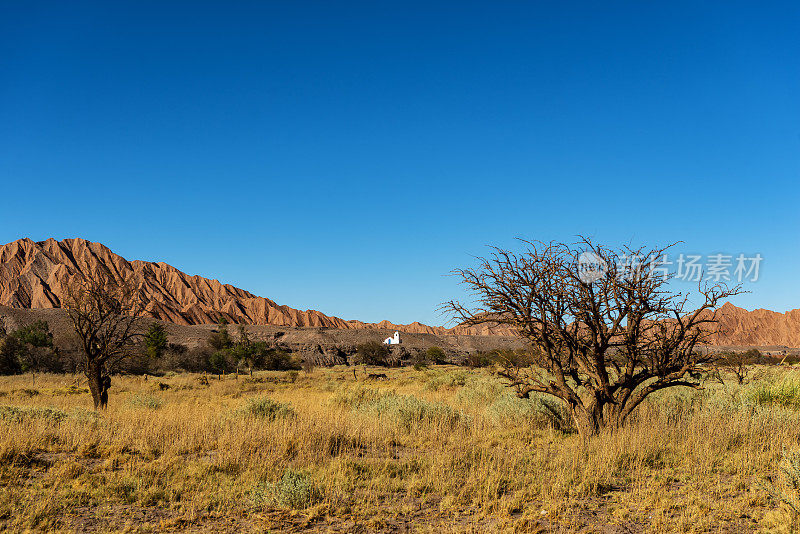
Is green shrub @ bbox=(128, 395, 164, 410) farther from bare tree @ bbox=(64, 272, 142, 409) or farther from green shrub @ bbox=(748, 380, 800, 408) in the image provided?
green shrub @ bbox=(748, 380, 800, 408)

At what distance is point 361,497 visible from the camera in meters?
6.89

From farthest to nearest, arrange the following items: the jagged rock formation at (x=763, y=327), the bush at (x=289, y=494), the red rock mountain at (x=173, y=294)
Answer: the jagged rock formation at (x=763, y=327)
the red rock mountain at (x=173, y=294)
the bush at (x=289, y=494)

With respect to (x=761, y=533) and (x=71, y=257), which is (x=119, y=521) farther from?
(x=71, y=257)

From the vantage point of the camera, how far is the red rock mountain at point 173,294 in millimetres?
125500

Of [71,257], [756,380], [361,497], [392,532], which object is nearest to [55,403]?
[361,497]

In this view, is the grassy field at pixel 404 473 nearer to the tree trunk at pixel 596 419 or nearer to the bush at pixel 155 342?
the tree trunk at pixel 596 419

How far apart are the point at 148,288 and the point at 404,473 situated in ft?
524

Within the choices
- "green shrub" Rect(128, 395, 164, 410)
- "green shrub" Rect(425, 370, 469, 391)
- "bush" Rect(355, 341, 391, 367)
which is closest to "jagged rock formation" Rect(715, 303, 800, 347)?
"bush" Rect(355, 341, 391, 367)

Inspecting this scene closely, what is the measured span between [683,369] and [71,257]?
171 meters

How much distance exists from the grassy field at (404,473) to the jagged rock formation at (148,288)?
391 ft

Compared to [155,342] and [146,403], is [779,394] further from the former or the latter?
[155,342]

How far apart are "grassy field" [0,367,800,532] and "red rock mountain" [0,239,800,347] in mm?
118071

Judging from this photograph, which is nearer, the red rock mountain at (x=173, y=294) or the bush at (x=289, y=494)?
the bush at (x=289, y=494)

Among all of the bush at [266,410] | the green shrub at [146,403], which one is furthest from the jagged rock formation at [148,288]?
the bush at [266,410]
